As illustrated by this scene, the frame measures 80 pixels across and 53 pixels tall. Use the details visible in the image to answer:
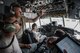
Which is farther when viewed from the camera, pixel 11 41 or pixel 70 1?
pixel 70 1

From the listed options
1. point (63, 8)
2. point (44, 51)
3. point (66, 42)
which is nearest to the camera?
point (66, 42)

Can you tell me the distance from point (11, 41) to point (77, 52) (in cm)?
73

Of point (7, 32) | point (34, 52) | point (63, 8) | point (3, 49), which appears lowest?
point (63, 8)

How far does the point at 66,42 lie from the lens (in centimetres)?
225

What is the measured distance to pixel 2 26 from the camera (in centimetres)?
262

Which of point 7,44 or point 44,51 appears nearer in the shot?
point 7,44

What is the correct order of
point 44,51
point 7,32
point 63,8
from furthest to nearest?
1. point 63,8
2. point 44,51
3. point 7,32

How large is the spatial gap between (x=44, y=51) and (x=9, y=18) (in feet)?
2.52

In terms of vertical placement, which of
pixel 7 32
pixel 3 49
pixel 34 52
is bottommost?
pixel 34 52

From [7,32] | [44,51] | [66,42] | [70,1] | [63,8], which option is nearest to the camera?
[66,42]

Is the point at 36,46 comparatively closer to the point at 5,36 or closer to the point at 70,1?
the point at 5,36

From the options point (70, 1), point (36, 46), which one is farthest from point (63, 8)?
point (36, 46)

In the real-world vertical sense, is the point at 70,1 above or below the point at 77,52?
below

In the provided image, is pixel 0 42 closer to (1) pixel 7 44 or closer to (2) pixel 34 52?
(1) pixel 7 44
